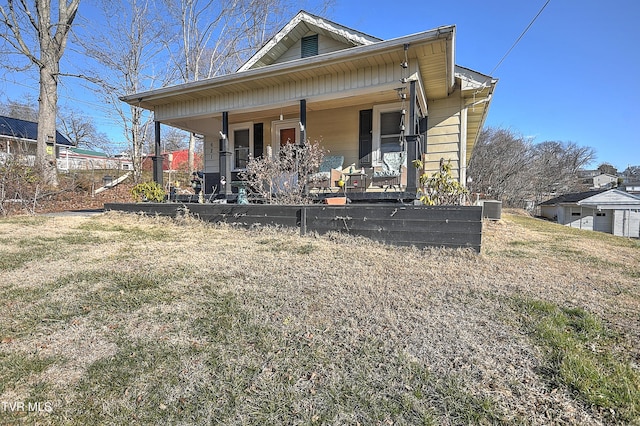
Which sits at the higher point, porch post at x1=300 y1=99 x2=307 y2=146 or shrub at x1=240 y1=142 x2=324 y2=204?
porch post at x1=300 y1=99 x2=307 y2=146

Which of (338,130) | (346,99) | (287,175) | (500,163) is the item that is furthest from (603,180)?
(287,175)

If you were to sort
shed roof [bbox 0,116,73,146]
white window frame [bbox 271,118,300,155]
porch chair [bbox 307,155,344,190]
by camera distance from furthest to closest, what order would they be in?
shed roof [bbox 0,116,73,146] → white window frame [bbox 271,118,300,155] → porch chair [bbox 307,155,344,190]

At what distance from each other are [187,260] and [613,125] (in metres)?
41.1

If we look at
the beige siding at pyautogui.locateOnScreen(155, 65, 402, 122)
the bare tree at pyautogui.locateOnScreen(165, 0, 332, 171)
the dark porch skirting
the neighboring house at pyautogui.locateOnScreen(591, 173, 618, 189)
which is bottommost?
the dark porch skirting

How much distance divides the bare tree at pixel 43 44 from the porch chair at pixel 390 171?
38.4 feet

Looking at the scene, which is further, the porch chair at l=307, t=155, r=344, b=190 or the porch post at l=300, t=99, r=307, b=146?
the porch chair at l=307, t=155, r=344, b=190

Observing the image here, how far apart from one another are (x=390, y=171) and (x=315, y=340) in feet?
18.0

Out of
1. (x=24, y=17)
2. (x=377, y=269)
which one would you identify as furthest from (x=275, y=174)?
(x=24, y=17)

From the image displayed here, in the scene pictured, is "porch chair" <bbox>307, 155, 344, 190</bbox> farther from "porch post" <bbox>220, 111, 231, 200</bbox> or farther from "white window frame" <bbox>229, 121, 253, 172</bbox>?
"white window frame" <bbox>229, 121, 253, 172</bbox>

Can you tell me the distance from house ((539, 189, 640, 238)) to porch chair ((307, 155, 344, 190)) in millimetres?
24277

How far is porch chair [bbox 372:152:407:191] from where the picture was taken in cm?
671

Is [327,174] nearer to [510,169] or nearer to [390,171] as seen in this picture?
[390,171]

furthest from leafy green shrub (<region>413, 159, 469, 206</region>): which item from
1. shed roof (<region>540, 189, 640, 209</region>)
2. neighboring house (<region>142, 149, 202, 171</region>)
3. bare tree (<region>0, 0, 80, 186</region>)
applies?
shed roof (<region>540, 189, 640, 209</region>)

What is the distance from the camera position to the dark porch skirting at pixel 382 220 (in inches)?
158
